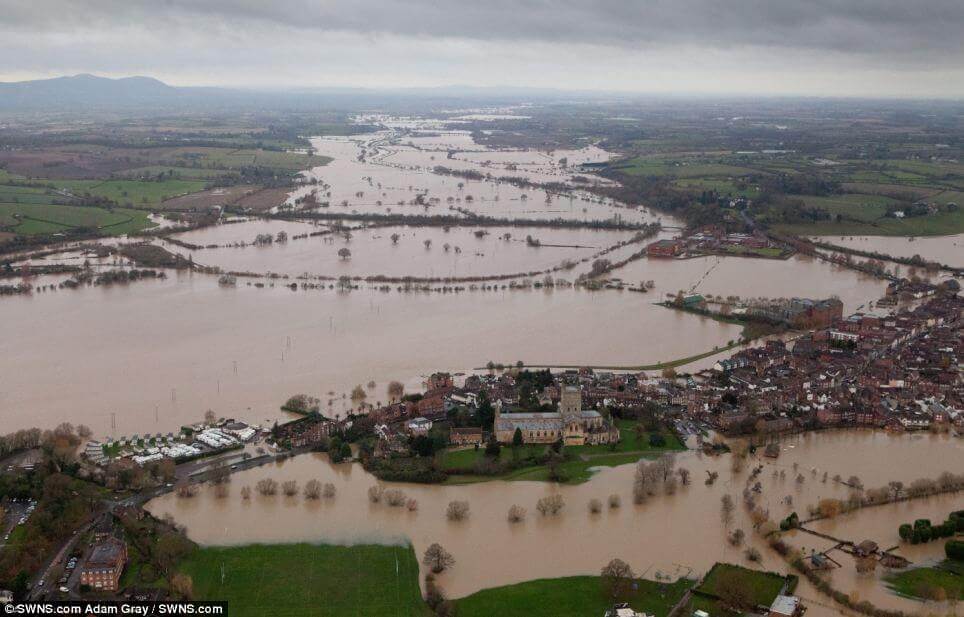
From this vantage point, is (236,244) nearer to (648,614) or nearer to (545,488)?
(545,488)

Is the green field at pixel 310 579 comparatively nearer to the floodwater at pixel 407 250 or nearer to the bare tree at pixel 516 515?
the bare tree at pixel 516 515

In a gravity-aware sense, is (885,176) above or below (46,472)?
above

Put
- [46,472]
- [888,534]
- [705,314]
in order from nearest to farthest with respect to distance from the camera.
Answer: [888,534] < [46,472] < [705,314]

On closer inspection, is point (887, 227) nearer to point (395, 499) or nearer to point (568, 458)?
point (568, 458)

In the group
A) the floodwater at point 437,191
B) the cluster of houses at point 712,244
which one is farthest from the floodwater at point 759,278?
the floodwater at point 437,191

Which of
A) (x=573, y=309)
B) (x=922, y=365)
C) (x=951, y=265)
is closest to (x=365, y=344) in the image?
(x=573, y=309)

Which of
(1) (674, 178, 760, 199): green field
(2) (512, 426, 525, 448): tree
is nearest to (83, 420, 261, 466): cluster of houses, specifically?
(2) (512, 426, 525, 448): tree

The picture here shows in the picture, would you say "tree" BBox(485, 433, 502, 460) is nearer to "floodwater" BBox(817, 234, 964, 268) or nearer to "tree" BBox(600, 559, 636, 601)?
"tree" BBox(600, 559, 636, 601)

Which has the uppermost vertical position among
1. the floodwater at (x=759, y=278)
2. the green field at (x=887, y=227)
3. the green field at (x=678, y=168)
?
the green field at (x=678, y=168)
